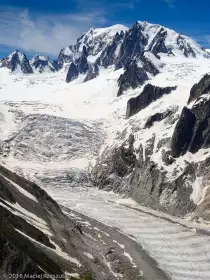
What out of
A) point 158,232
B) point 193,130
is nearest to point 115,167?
point 193,130

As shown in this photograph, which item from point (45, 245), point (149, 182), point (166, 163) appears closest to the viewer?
point (45, 245)

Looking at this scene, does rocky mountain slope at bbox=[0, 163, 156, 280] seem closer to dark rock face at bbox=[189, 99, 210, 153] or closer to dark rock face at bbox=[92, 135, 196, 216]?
dark rock face at bbox=[92, 135, 196, 216]

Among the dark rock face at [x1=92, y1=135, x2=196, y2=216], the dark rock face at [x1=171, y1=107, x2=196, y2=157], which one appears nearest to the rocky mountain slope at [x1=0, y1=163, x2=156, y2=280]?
the dark rock face at [x1=92, y1=135, x2=196, y2=216]

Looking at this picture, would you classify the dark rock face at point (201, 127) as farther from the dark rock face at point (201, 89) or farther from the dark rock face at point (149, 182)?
the dark rock face at point (201, 89)

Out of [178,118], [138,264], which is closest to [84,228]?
[138,264]

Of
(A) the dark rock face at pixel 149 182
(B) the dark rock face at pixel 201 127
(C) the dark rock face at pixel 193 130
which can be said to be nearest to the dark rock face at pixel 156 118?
(A) the dark rock face at pixel 149 182

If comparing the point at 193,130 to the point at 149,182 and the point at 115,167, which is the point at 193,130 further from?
the point at 115,167

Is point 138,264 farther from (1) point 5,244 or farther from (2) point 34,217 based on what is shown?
(1) point 5,244

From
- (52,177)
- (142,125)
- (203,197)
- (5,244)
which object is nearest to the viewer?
(5,244)
